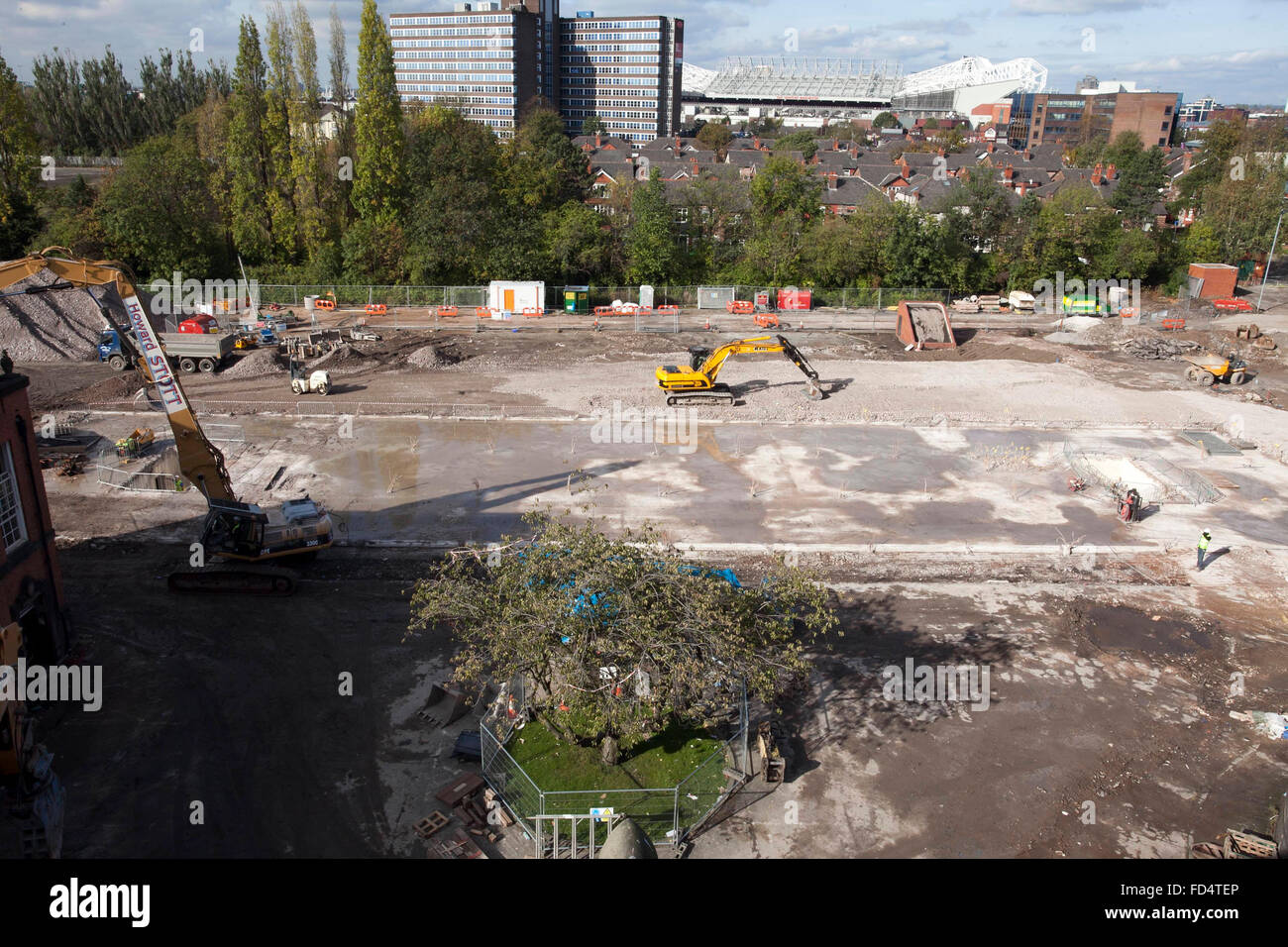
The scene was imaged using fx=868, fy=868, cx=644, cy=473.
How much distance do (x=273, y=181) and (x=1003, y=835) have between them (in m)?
63.2

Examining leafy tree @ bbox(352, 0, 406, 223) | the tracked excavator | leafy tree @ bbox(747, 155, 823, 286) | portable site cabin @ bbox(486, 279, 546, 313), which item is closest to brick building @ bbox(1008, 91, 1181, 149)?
leafy tree @ bbox(747, 155, 823, 286)

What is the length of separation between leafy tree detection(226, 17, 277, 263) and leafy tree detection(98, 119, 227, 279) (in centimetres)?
193

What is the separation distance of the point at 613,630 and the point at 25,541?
13.9 m

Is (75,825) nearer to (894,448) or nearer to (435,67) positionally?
(894,448)

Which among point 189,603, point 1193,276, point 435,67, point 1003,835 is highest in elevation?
point 435,67

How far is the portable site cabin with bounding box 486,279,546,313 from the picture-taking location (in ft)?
188

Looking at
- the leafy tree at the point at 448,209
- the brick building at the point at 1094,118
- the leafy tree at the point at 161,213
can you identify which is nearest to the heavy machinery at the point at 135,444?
the leafy tree at the point at 161,213

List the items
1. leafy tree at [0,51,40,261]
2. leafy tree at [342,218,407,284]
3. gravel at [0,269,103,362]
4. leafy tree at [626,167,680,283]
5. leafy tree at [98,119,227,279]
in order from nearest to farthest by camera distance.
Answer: gravel at [0,269,103,362] → leafy tree at [98,119,227,279] → leafy tree at [0,51,40,261] → leafy tree at [342,218,407,284] → leafy tree at [626,167,680,283]

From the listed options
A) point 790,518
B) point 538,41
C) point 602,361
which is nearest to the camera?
point 790,518

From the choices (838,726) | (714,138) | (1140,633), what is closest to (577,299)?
(1140,633)

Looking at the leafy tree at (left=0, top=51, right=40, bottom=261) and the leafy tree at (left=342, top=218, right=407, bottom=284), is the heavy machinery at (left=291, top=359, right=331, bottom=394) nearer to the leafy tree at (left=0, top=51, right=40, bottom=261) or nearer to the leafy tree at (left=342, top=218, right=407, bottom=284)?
the leafy tree at (left=342, top=218, right=407, bottom=284)

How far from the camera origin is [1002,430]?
121 ft

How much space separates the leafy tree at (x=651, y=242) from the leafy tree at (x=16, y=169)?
132 ft
